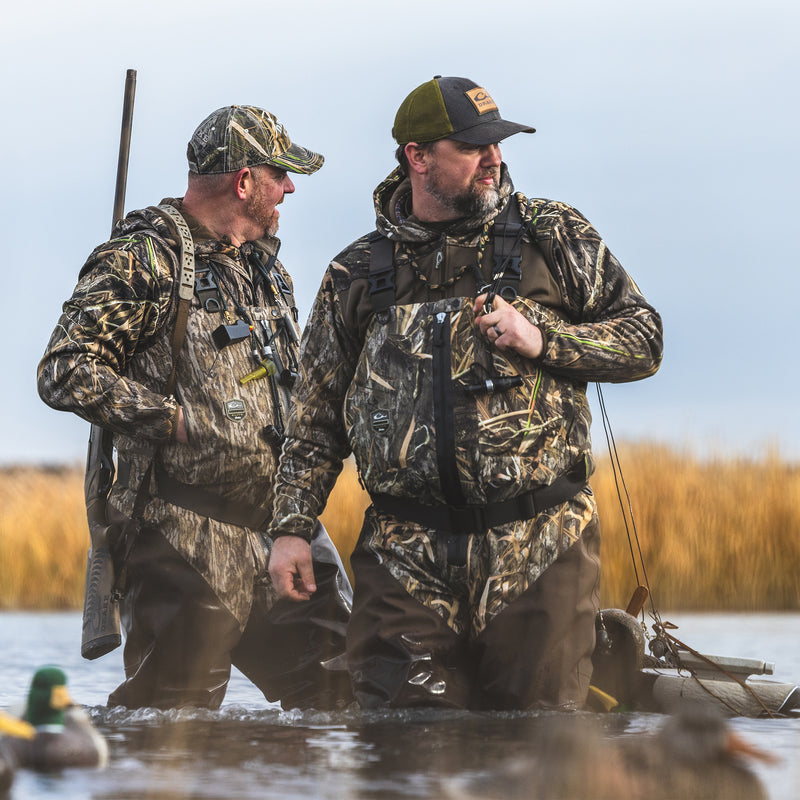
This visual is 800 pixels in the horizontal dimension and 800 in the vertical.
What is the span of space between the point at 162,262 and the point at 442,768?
2478mm

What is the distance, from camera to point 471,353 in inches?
177

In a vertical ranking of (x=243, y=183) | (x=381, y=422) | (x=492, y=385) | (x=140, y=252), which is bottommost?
(x=381, y=422)

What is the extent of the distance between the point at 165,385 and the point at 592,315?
70.6 inches

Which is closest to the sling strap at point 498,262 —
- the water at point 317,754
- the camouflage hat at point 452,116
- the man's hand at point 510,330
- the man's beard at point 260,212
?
the man's hand at point 510,330

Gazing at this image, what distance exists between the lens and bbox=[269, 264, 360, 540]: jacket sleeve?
487 cm

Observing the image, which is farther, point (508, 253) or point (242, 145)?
point (242, 145)

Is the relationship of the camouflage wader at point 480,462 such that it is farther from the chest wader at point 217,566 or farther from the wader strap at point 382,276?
the chest wader at point 217,566

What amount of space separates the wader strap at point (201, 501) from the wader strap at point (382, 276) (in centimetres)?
125

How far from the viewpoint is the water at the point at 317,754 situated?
12.2 feet

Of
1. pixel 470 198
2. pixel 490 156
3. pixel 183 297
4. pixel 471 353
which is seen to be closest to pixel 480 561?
pixel 471 353

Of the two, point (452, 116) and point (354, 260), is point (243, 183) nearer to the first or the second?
point (354, 260)

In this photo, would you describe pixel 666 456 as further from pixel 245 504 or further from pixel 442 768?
pixel 442 768

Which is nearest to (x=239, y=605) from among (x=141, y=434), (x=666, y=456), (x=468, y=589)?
(x=141, y=434)

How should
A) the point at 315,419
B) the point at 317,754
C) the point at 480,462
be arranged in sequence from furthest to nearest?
1. the point at 315,419
2. the point at 480,462
3. the point at 317,754
